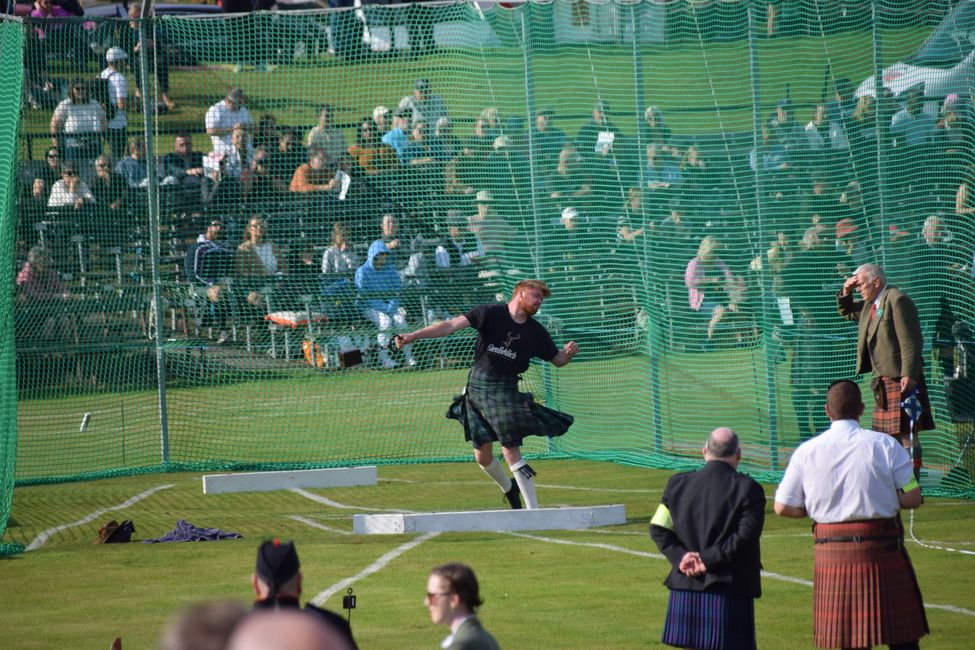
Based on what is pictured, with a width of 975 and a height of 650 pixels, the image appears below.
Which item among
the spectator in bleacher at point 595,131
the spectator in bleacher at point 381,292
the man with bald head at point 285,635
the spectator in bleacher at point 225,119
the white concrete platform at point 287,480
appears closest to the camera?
the man with bald head at point 285,635

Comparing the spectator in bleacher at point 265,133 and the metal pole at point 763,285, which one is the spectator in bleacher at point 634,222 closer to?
the metal pole at point 763,285

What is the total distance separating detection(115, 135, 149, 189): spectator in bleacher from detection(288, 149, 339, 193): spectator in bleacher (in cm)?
154

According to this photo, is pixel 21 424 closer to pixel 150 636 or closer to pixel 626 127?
pixel 626 127

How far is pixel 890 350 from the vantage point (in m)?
9.30

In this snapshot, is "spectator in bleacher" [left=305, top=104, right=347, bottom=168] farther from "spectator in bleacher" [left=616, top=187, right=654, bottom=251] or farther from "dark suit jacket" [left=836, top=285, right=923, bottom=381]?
"dark suit jacket" [left=836, top=285, right=923, bottom=381]

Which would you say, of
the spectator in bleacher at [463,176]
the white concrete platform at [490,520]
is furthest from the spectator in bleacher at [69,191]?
the white concrete platform at [490,520]

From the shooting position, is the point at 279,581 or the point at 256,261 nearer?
the point at 279,581

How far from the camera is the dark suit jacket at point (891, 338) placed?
9133 millimetres

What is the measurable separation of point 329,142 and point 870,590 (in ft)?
32.9

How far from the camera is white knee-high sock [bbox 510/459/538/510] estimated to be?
10133 mm

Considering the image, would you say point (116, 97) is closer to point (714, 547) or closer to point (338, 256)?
point (338, 256)

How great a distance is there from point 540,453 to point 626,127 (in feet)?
10.9

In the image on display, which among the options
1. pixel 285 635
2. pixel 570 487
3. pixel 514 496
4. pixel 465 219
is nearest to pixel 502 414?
pixel 514 496

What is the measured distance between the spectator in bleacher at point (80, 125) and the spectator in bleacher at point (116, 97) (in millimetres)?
91
